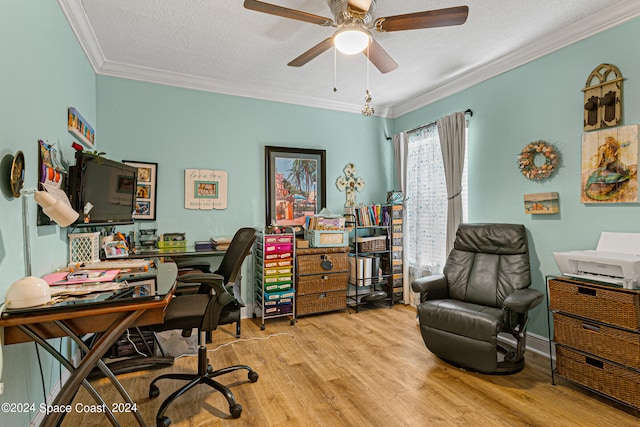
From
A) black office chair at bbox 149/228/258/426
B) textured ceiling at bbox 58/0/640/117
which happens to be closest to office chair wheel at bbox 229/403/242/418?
black office chair at bbox 149/228/258/426

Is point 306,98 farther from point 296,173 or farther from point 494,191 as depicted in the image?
point 494,191

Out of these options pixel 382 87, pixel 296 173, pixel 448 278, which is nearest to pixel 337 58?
pixel 382 87

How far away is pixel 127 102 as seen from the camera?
10.7ft

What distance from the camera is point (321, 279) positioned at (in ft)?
12.2

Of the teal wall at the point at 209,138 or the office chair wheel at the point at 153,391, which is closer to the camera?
the office chair wheel at the point at 153,391

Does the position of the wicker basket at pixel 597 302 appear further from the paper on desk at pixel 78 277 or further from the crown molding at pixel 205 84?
the crown molding at pixel 205 84

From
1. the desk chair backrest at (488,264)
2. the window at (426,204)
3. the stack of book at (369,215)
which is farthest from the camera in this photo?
the stack of book at (369,215)

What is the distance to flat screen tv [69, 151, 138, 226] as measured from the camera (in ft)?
6.91

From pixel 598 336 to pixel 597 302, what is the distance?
0.21 metres

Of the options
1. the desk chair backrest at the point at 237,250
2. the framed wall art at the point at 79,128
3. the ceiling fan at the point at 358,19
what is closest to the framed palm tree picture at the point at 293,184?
the desk chair backrest at the point at 237,250

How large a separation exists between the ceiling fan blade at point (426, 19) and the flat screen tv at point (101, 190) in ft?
6.97

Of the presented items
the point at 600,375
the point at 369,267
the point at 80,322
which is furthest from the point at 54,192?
the point at 600,375

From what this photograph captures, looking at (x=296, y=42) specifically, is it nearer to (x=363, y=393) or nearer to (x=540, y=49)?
(x=540, y=49)

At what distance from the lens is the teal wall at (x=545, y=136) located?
2.29 m
